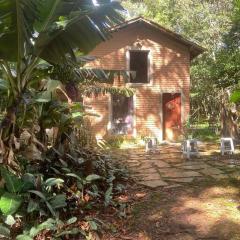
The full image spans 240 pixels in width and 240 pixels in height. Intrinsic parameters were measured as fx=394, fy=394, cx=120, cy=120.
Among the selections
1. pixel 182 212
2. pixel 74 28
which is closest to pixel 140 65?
pixel 182 212

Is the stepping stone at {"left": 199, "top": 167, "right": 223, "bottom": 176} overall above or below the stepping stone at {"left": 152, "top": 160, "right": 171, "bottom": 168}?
below

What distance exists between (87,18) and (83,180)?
276cm

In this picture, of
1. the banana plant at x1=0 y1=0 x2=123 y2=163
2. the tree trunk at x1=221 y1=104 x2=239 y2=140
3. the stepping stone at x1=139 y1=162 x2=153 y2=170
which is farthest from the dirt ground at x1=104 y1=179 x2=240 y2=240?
the tree trunk at x1=221 y1=104 x2=239 y2=140

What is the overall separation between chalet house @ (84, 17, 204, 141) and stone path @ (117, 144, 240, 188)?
196 inches

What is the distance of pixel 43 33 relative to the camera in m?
4.78

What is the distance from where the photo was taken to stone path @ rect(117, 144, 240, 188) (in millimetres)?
8117

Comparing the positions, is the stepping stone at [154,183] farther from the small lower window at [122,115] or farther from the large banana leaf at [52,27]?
the small lower window at [122,115]

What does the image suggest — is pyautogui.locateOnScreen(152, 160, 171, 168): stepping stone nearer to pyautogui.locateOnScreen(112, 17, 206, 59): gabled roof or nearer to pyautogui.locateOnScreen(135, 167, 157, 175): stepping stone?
pyautogui.locateOnScreen(135, 167, 157, 175): stepping stone

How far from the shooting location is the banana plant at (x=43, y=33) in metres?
4.51

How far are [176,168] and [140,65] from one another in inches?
357

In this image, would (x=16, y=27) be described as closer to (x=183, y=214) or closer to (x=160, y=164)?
(x=183, y=214)

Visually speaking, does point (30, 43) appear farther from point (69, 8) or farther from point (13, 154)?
point (13, 154)

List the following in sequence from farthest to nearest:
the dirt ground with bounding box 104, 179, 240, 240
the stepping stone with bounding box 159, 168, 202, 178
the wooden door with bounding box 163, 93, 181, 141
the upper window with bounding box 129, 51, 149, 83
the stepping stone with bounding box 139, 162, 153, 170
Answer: the wooden door with bounding box 163, 93, 181, 141 < the upper window with bounding box 129, 51, 149, 83 < the stepping stone with bounding box 139, 162, 153, 170 < the stepping stone with bounding box 159, 168, 202, 178 < the dirt ground with bounding box 104, 179, 240, 240

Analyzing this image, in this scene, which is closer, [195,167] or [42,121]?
[42,121]
